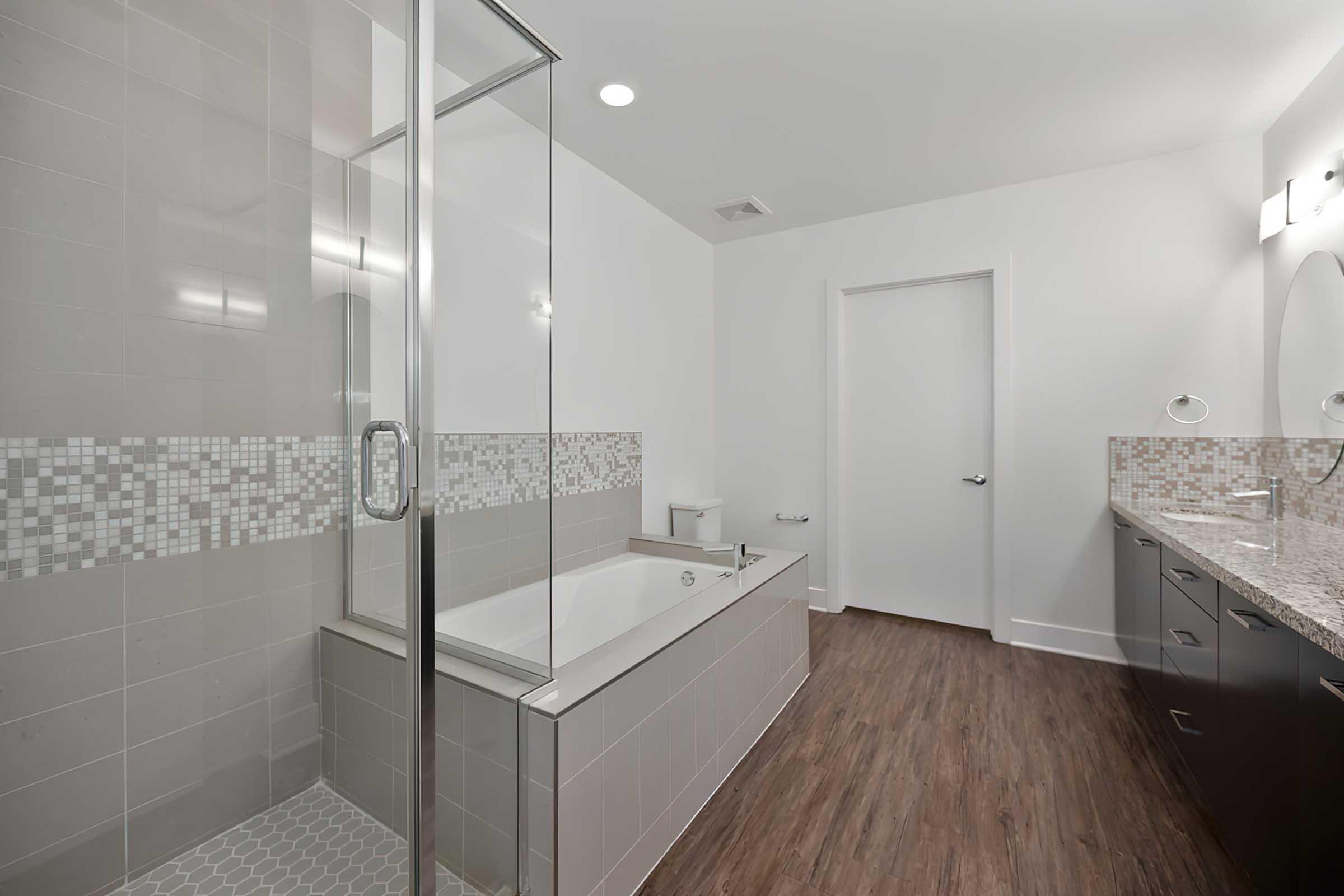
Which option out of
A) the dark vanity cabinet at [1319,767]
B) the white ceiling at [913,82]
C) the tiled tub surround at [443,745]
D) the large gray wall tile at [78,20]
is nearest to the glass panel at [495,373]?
the tiled tub surround at [443,745]

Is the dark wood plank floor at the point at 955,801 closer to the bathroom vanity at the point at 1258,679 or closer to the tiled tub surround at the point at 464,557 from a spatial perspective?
the bathroom vanity at the point at 1258,679

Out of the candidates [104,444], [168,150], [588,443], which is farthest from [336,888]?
[588,443]

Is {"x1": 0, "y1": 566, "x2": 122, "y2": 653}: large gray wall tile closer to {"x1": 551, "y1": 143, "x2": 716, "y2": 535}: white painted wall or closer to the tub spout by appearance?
the tub spout

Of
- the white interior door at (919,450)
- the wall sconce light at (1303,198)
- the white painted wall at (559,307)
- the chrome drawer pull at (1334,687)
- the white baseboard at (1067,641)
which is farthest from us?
the white interior door at (919,450)

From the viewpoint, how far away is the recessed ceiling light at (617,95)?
2.18m

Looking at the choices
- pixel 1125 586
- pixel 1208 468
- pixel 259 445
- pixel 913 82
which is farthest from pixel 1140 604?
pixel 259 445

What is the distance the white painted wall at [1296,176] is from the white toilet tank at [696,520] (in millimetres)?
2632

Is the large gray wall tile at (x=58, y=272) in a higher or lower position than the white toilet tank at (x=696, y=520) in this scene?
higher

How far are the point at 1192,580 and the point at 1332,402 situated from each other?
1054 millimetres

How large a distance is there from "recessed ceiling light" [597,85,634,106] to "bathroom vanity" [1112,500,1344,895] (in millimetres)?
2467

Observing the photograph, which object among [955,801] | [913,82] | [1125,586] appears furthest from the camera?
[1125,586]

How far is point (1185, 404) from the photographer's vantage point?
8.80ft

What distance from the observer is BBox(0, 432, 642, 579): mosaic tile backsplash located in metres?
0.69

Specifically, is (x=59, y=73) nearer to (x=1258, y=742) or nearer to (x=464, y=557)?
(x=464, y=557)
